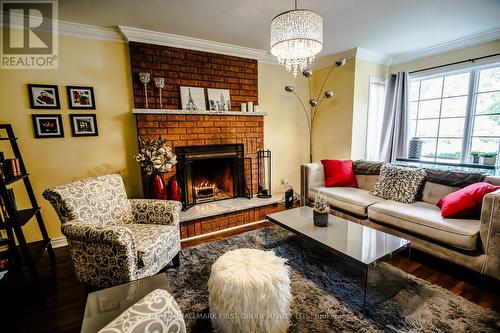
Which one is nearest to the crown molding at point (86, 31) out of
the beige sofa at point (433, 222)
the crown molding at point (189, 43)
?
the crown molding at point (189, 43)

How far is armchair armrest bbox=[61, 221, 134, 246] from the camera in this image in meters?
1.52

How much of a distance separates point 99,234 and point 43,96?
1.95 meters

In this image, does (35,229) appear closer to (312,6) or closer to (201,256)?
(201,256)

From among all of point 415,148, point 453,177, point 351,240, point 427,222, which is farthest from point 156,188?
point 415,148

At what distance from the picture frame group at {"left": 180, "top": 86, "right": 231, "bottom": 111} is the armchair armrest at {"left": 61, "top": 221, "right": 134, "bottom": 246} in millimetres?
1938

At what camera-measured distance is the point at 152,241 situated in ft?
5.92

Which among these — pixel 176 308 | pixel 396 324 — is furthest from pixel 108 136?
pixel 396 324

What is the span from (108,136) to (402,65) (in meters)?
4.54

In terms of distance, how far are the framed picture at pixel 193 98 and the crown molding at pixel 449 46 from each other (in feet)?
10.6

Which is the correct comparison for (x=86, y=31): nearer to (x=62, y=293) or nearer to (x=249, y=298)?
(x=62, y=293)

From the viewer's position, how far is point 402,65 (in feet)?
12.4

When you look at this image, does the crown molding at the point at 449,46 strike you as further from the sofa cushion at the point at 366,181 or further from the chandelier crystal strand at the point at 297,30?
the chandelier crystal strand at the point at 297,30

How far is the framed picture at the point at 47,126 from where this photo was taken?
246cm

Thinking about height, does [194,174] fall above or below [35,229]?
above
